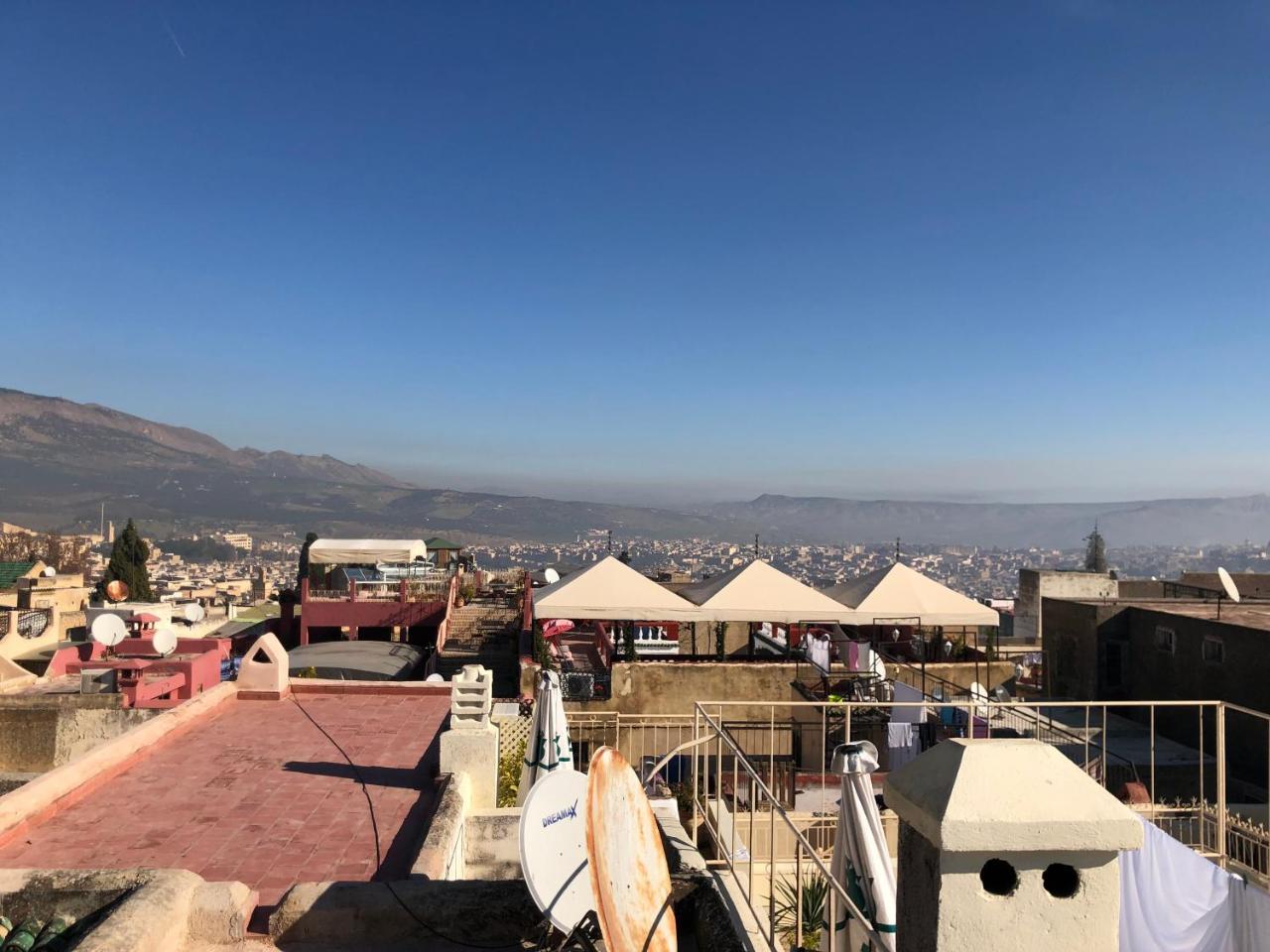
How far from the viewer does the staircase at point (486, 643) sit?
64.9 feet

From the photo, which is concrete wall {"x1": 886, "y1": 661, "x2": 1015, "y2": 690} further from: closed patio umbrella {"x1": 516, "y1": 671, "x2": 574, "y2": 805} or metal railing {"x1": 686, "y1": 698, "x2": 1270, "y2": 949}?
closed patio umbrella {"x1": 516, "y1": 671, "x2": 574, "y2": 805}

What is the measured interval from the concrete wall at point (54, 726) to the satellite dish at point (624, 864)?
10.6 metres

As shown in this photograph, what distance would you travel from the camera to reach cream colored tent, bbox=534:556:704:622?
1477 centimetres

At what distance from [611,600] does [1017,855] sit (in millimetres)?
12894

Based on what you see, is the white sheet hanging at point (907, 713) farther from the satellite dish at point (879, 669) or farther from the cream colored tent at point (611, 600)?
the cream colored tent at point (611, 600)

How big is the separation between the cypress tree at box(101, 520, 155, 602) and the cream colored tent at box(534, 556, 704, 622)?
3001 cm

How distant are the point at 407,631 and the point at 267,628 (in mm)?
5297

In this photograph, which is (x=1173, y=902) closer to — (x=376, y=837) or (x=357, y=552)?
(x=376, y=837)

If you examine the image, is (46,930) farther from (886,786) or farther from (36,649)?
(36,649)

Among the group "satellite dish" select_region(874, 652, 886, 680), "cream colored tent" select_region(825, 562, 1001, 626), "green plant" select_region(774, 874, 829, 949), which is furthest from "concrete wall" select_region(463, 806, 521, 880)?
"cream colored tent" select_region(825, 562, 1001, 626)

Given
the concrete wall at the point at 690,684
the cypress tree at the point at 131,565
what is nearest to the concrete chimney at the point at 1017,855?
the concrete wall at the point at 690,684

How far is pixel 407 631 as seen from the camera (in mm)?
23750

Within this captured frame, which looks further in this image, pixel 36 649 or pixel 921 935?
pixel 36 649

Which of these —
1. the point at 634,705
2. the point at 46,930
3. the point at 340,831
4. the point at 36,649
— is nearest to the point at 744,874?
the point at 340,831
